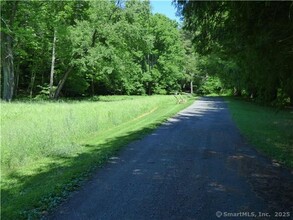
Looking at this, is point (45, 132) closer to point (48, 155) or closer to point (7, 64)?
point (48, 155)

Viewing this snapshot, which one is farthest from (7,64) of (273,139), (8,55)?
(273,139)

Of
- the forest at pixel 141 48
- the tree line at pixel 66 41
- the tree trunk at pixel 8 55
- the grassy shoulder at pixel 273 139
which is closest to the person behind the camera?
the forest at pixel 141 48

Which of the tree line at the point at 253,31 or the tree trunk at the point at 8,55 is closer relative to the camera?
the tree line at the point at 253,31

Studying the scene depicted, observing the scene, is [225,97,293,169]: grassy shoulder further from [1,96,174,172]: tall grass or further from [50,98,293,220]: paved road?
[1,96,174,172]: tall grass

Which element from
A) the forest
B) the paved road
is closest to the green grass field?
the paved road

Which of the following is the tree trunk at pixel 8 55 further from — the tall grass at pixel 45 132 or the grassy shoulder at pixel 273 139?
the grassy shoulder at pixel 273 139

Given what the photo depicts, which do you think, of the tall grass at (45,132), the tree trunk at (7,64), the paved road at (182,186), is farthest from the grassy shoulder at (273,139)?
the tree trunk at (7,64)

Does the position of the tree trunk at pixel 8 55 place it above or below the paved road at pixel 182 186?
above

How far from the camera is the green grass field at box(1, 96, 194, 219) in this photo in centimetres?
595

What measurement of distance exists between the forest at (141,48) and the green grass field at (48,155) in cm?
387

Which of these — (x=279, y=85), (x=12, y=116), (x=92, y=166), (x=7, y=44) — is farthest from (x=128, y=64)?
(x=92, y=166)

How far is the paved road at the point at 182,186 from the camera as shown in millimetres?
5301

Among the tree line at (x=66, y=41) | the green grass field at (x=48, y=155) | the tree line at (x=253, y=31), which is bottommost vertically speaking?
the green grass field at (x=48, y=155)

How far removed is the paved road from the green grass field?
420 mm
